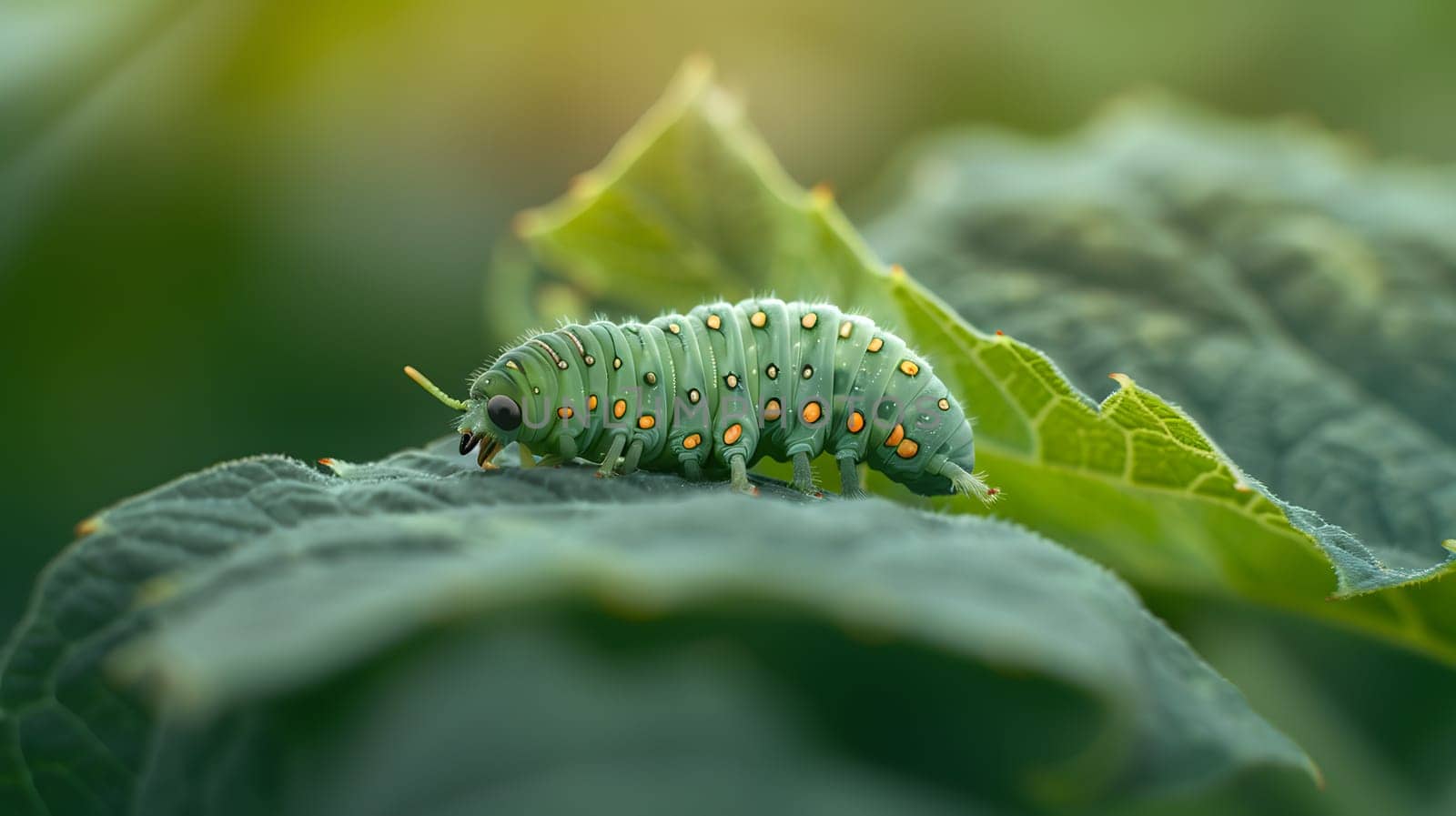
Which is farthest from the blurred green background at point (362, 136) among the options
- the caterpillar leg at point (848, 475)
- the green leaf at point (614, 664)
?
the green leaf at point (614, 664)

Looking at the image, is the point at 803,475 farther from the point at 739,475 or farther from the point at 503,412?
the point at 503,412

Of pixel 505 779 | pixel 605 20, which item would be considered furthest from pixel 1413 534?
pixel 605 20

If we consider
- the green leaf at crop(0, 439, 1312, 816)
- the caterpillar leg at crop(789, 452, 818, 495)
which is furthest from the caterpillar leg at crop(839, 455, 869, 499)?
the green leaf at crop(0, 439, 1312, 816)

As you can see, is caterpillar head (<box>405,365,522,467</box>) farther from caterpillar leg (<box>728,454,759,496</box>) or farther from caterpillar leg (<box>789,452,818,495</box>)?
caterpillar leg (<box>789,452,818,495</box>)

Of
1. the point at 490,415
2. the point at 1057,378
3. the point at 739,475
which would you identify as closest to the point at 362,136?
the point at 490,415

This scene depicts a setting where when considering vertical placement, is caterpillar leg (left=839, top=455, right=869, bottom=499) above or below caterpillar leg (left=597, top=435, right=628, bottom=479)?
above

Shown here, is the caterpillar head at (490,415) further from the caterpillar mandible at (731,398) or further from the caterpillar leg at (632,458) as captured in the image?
the caterpillar leg at (632,458)
